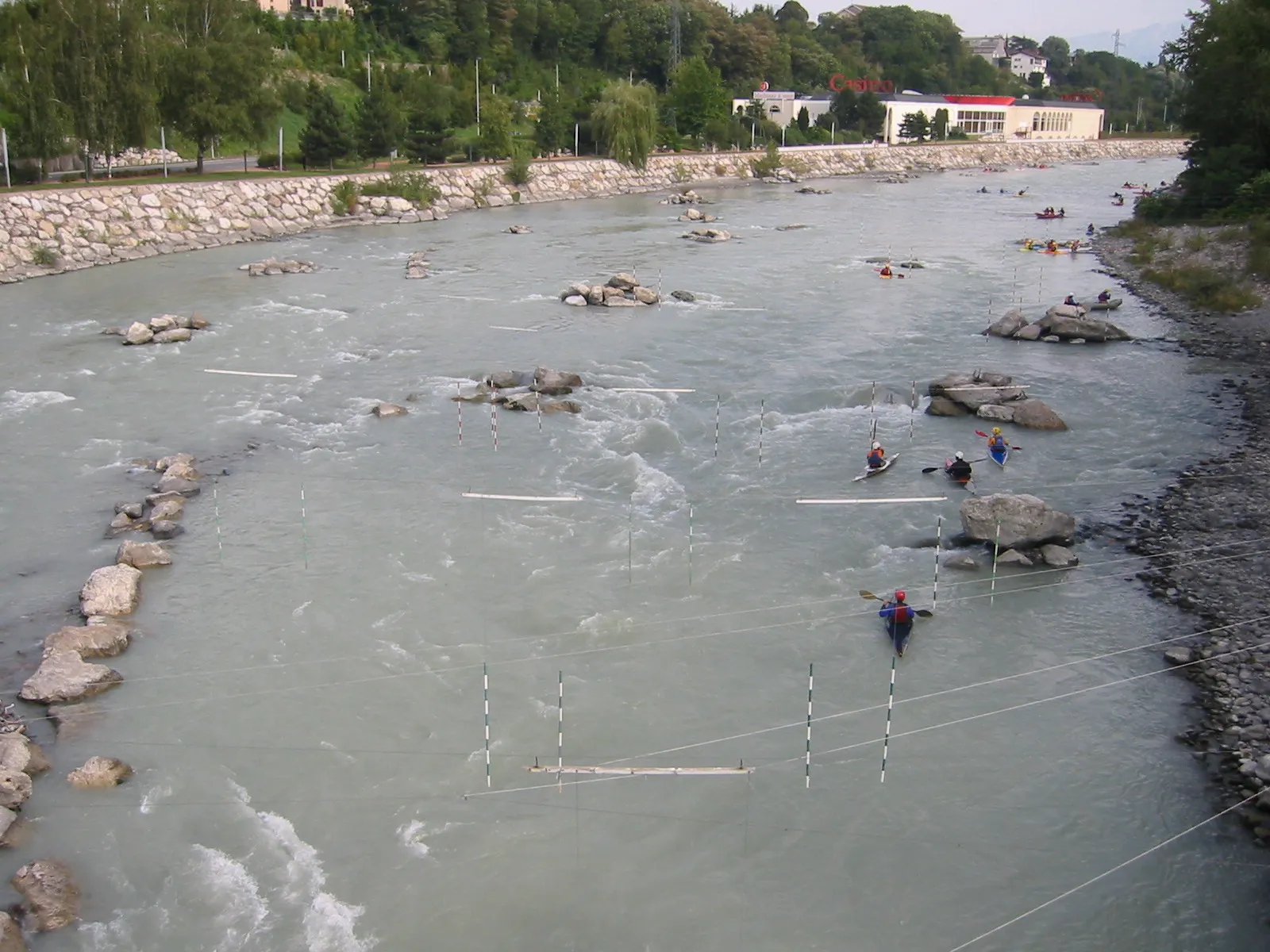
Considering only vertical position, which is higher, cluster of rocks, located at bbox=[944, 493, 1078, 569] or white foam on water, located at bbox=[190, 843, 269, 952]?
cluster of rocks, located at bbox=[944, 493, 1078, 569]

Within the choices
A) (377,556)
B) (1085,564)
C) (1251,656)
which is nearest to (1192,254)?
(1085,564)

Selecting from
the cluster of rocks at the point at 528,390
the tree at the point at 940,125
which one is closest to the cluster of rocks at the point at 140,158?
the cluster of rocks at the point at 528,390

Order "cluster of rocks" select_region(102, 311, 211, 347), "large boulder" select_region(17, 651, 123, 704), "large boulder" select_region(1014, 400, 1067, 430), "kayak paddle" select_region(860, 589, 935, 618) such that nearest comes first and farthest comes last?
1. "large boulder" select_region(17, 651, 123, 704)
2. "kayak paddle" select_region(860, 589, 935, 618)
3. "large boulder" select_region(1014, 400, 1067, 430)
4. "cluster of rocks" select_region(102, 311, 211, 347)

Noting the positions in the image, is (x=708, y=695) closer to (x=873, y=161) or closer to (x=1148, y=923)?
(x=1148, y=923)

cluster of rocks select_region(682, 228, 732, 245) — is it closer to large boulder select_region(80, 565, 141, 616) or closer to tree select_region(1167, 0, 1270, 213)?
tree select_region(1167, 0, 1270, 213)

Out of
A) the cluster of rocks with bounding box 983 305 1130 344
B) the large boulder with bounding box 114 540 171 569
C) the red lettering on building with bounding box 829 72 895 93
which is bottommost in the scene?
the large boulder with bounding box 114 540 171 569

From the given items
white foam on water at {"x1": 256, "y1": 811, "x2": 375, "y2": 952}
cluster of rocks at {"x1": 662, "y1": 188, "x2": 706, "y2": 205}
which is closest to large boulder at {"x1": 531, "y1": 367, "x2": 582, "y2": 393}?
white foam on water at {"x1": 256, "y1": 811, "x2": 375, "y2": 952}

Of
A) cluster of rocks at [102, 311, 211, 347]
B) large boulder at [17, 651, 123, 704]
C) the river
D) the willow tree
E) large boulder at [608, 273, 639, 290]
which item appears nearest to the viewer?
the river
